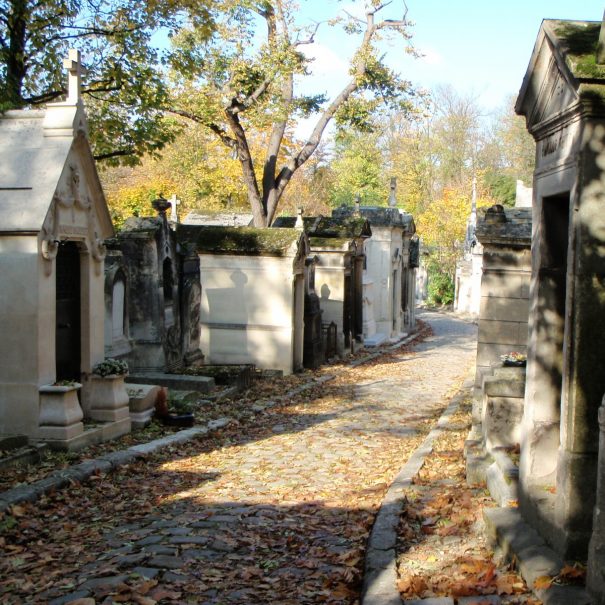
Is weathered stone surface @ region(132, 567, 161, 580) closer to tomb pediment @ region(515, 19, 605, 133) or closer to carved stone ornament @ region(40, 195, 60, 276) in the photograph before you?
tomb pediment @ region(515, 19, 605, 133)

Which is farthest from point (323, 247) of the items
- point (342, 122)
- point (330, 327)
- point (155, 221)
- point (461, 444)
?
point (461, 444)

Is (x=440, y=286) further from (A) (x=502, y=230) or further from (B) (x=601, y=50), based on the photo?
(B) (x=601, y=50)

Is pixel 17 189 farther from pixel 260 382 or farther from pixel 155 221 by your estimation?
pixel 260 382

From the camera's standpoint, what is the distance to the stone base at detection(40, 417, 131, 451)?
27.1 feet

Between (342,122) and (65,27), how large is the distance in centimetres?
1178

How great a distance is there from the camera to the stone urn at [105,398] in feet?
30.9

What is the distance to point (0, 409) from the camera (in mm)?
Result: 8266

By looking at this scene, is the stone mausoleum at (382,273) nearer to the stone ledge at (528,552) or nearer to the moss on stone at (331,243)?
the moss on stone at (331,243)

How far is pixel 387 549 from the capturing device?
534cm

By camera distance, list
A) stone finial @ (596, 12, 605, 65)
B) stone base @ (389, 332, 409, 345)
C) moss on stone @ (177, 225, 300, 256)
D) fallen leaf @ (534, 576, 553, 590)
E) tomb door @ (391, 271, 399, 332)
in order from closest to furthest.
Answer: fallen leaf @ (534, 576, 553, 590) → stone finial @ (596, 12, 605, 65) → moss on stone @ (177, 225, 300, 256) → stone base @ (389, 332, 409, 345) → tomb door @ (391, 271, 399, 332)

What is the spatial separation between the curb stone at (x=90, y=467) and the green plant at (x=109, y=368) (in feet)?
3.11

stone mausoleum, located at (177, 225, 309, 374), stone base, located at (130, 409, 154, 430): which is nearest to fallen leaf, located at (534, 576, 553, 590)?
stone base, located at (130, 409, 154, 430)

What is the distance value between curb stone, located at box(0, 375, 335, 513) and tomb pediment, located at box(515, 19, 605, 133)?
5.04 meters

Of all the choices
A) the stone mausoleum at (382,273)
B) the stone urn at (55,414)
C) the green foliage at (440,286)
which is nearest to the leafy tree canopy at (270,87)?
the stone mausoleum at (382,273)
